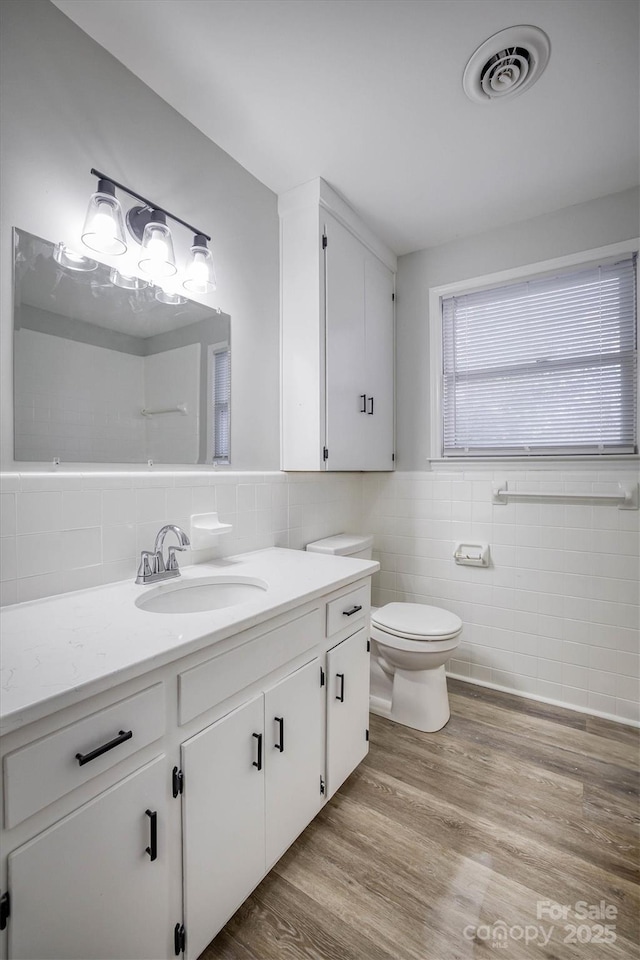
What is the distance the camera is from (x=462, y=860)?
1.36 m

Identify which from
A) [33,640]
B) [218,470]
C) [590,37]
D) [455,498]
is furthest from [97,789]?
[590,37]

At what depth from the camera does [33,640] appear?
918 millimetres

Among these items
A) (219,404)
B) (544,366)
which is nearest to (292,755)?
(219,404)

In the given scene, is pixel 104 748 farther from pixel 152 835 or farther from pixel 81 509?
pixel 81 509

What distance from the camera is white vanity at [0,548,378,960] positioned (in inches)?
27.8

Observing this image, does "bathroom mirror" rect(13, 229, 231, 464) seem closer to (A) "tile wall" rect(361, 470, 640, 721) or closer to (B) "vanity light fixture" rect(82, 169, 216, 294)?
(B) "vanity light fixture" rect(82, 169, 216, 294)

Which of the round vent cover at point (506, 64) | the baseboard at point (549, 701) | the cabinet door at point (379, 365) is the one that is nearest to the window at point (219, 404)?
the cabinet door at point (379, 365)

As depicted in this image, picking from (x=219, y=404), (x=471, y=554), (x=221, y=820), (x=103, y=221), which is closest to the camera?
(x=221, y=820)

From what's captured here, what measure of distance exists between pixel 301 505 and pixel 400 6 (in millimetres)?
1865

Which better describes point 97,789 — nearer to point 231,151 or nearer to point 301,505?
point 301,505

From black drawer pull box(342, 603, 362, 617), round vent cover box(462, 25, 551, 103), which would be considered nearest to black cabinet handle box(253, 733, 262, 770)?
black drawer pull box(342, 603, 362, 617)

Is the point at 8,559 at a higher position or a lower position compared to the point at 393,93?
lower

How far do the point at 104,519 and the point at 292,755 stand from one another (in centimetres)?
93

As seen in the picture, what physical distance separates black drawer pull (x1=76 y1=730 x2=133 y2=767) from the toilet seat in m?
1.41
